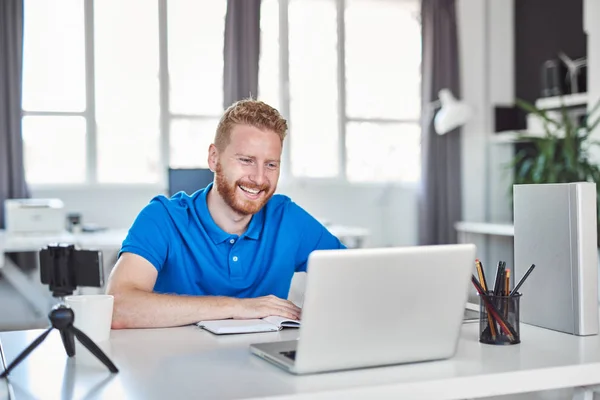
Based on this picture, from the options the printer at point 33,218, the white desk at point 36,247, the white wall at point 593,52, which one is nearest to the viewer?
the white desk at point 36,247

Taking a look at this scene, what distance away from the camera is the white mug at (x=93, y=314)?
151cm

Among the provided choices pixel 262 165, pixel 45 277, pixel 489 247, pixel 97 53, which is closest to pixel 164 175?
pixel 97 53

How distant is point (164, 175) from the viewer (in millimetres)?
5500

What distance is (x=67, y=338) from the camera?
54.0 inches

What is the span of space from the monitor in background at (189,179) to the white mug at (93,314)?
1.88m

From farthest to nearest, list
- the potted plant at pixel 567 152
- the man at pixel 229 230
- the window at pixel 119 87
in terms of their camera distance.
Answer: the window at pixel 119 87, the potted plant at pixel 567 152, the man at pixel 229 230

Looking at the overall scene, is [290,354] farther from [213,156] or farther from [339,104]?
[339,104]

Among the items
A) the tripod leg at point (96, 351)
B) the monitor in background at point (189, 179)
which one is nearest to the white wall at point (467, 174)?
the monitor in background at point (189, 179)

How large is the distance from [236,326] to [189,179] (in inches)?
79.1

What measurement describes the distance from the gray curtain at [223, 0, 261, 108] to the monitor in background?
1.80 metres

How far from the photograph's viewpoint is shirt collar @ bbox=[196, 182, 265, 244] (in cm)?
212

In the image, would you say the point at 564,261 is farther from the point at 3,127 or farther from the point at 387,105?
the point at 387,105

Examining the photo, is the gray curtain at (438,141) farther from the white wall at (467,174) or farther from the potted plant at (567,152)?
A: the potted plant at (567,152)

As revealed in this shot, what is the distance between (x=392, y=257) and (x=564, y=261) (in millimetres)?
586
